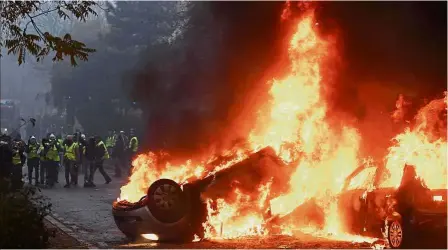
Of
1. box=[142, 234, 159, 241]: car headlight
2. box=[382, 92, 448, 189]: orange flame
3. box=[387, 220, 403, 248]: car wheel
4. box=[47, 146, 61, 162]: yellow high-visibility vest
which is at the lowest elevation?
box=[387, 220, 403, 248]: car wheel

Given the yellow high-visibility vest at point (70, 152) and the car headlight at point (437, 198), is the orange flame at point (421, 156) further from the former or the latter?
the yellow high-visibility vest at point (70, 152)

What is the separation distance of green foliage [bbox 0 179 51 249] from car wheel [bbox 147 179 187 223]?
1.86 m

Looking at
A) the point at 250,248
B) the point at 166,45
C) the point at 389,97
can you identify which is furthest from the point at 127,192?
the point at 166,45

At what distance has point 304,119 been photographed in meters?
13.1

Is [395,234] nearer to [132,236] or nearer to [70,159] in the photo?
[132,236]

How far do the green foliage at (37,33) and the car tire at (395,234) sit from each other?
515 centimetres

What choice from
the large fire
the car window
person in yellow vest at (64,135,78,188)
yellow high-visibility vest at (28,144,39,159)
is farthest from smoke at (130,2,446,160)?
yellow high-visibility vest at (28,144,39,159)

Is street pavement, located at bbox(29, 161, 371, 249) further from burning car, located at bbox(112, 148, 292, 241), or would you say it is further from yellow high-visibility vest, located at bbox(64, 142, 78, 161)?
yellow high-visibility vest, located at bbox(64, 142, 78, 161)

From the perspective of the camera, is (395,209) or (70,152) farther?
(70,152)

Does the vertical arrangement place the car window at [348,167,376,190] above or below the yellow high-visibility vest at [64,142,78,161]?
below

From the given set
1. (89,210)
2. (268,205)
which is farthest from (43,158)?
(268,205)

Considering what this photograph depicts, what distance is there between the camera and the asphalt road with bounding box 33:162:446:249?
10352 mm

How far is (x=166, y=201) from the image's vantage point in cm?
1055

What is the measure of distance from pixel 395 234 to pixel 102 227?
19.8ft
